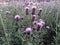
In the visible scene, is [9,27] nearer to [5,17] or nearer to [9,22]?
[9,22]

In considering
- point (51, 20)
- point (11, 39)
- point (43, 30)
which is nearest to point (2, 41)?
point (11, 39)

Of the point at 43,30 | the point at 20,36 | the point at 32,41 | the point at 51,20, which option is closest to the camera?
the point at 32,41

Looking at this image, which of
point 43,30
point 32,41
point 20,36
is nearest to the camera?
point 32,41

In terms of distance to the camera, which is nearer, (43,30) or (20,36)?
(20,36)

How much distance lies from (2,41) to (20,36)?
204mm

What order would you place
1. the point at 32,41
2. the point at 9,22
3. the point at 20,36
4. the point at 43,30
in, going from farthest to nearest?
the point at 9,22, the point at 43,30, the point at 20,36, the point at 32,41

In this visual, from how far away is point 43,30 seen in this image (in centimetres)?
213

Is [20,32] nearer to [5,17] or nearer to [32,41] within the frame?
[32,41]

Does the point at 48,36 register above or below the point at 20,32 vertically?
below

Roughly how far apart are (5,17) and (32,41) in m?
0.85

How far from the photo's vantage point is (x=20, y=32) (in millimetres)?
1951

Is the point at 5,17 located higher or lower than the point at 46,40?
higher

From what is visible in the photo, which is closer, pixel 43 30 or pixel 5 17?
pixel 43 30

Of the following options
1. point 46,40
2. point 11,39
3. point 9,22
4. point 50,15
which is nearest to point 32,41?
point 11,39
